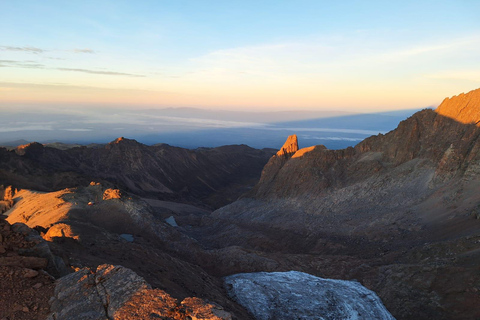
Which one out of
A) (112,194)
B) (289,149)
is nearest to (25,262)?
(112,194)

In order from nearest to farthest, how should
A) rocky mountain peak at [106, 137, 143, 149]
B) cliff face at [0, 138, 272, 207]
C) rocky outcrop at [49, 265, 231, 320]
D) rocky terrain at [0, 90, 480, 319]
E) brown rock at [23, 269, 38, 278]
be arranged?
rocky outcrop at [49, 265, 231, 320] < brown rock at [23, 269, 38, 278] < rocky terrain at [0, 90, 480, 319] < cliff face at [0, 138, 272, 207] < rocky mountain peak at [106, 137, 143, 149]

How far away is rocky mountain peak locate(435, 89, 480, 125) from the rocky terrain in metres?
0.13

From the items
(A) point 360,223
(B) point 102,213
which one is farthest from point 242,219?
(B) point 102,213

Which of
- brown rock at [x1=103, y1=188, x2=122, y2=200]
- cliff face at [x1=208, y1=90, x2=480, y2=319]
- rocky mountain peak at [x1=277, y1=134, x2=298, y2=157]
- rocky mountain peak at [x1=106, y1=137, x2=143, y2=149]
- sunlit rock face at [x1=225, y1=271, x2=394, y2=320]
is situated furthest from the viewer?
rocky mountain peak at [x1=106, y1=137, x2=143, y2=149]

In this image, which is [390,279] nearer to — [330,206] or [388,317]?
[388,317]

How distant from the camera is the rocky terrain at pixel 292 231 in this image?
10.2 m

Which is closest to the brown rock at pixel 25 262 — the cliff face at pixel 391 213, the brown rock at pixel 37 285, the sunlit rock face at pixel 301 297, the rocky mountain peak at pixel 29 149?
the brown rock at pixel 37 285

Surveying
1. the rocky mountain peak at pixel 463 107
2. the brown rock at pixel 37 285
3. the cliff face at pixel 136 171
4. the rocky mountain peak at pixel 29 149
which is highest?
the rocky mountain peak at pixel 463 107

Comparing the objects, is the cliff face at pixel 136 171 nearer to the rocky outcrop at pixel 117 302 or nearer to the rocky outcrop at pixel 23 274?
the rocky outcrop at pixel 23 274

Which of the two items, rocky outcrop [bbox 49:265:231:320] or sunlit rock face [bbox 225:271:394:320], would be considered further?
sunlit rock face [bbox 225:271:394:320]

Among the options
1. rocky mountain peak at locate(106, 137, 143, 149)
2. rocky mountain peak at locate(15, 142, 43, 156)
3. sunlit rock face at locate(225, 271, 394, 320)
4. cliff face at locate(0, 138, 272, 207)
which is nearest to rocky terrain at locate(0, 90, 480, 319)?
sunlit rock face at locate(225, 271, 394, 320)

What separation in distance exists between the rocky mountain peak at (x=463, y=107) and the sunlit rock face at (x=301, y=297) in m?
25.4

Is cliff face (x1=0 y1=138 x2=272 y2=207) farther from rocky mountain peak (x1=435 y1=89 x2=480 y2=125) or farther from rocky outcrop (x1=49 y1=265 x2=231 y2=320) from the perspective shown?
rocky mountain peak (x1=435 y1=89 x2=480 y2=125)

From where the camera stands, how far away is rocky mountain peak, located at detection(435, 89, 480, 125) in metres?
34.8
